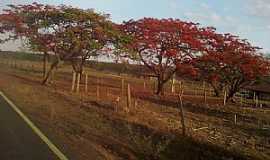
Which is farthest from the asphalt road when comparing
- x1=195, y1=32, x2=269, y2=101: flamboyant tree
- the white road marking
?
x1=195, y1=32, x2=269, y2=101: flamboyant tree

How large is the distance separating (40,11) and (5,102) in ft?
64.1

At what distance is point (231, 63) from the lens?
151ft

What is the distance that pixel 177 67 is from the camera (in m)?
44.8

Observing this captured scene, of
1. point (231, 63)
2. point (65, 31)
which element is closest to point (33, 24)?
point (65, 31)

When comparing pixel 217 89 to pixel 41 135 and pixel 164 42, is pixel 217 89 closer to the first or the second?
pixel 164 42

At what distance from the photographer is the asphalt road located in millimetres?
9578

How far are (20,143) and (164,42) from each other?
34.7 meters

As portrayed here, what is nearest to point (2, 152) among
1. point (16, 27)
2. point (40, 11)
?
point (40, 11)

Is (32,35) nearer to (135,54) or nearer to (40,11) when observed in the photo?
(40,11)

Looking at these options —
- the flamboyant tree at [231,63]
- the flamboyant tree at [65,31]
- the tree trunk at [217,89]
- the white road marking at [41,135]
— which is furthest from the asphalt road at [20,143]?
the tree trunk at [217,89]

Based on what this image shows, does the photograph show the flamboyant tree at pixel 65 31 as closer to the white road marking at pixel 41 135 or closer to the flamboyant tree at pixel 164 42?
the flamboyant tree at pixel 164 42

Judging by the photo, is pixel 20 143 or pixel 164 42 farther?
pixel 164 42

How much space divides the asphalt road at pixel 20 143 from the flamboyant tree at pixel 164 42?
1164 inches

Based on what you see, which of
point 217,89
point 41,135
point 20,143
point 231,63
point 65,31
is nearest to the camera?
point 20,143
